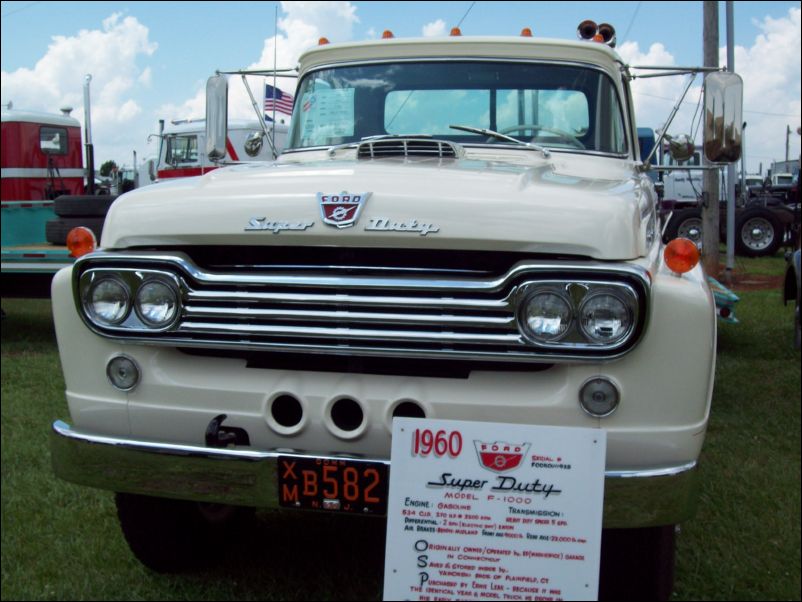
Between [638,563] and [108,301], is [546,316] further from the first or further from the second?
[108,301]

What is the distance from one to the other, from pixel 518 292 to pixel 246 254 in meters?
0.84

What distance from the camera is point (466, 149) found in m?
3.68

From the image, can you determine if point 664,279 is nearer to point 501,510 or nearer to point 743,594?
point 501,510

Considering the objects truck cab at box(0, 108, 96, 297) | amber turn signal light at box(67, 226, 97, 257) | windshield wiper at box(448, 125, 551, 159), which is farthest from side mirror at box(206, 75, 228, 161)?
truck cab at box(0, 108, 96, 297)

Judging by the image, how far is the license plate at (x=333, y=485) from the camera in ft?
8.00

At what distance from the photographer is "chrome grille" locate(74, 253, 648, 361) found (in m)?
2.38

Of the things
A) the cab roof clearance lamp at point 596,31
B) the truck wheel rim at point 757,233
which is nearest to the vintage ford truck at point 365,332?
the cab roof clearance lamp at point 596,31

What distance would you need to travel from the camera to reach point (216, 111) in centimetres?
466

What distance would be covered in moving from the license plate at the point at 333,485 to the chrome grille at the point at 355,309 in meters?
0.31

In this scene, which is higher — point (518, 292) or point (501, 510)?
point (518, 292)

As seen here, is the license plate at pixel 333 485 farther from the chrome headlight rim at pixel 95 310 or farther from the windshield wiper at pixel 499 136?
the windshield wiper at pixel 499 136

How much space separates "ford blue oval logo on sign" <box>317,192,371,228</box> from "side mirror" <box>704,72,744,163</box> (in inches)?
73.8

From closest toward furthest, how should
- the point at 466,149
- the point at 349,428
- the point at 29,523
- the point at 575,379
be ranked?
the point at 575,379 < the point at 349,428 < the point at 466,149 < the point at 29,523

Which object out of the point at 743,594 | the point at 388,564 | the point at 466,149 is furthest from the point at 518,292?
the point at 743,594
